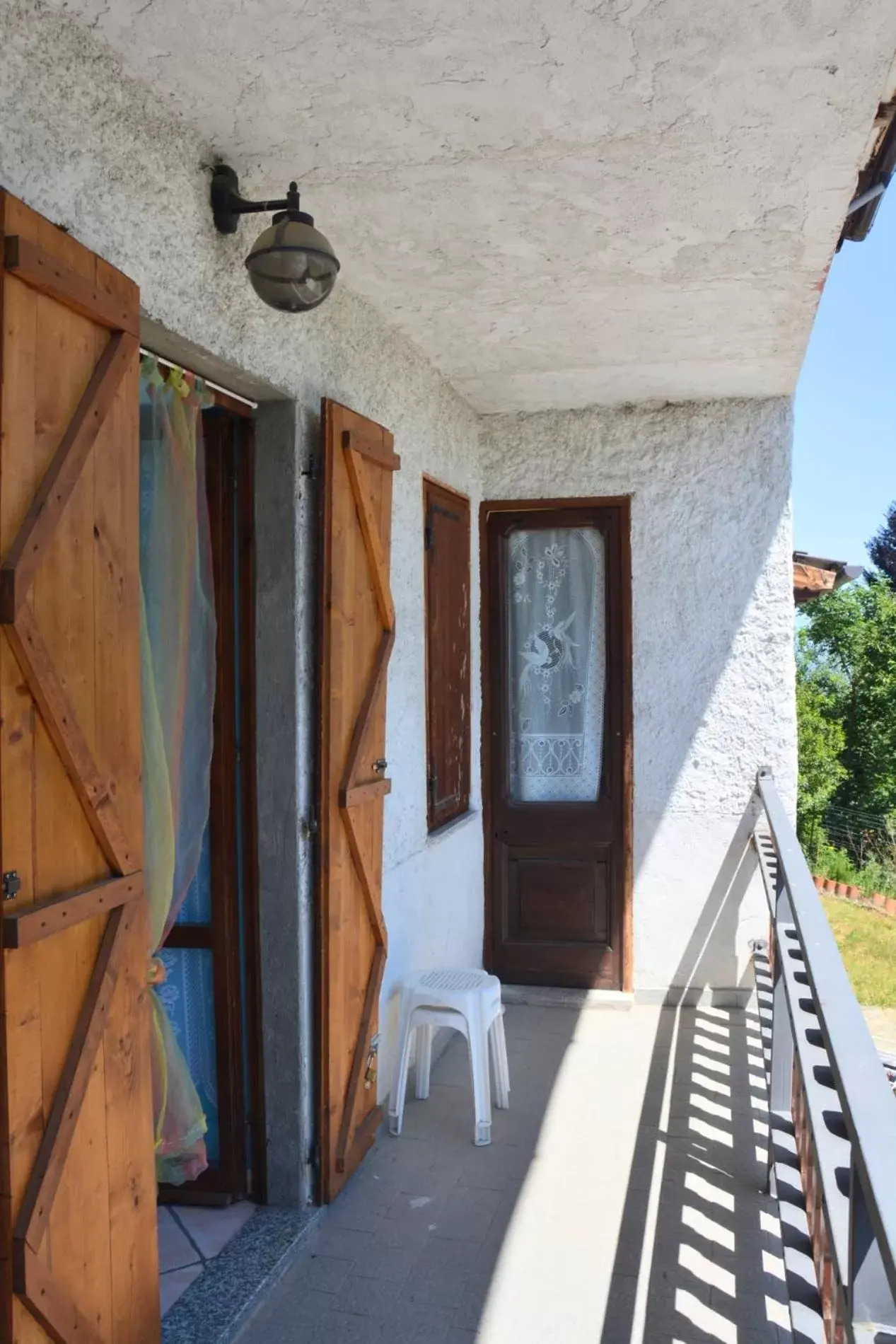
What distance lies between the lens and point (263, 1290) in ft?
9.05

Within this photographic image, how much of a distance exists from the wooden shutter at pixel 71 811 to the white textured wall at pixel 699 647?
349 cm

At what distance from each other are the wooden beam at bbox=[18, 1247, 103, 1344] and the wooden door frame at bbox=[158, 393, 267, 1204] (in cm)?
124

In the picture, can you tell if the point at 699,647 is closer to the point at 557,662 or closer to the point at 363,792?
the point at 557,662

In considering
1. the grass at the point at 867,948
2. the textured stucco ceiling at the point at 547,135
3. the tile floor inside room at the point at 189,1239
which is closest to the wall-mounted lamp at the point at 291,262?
the textured stucco ceiling at the point at 547,135

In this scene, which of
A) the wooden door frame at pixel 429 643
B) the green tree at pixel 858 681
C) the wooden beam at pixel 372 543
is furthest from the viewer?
the green tree at pixel 858 681

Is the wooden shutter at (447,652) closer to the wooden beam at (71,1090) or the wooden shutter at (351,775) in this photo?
the wooden shutter at (351,775)

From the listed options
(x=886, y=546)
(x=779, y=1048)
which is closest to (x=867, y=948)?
(x=779, y=1048)

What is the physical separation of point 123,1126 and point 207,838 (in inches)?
45.6

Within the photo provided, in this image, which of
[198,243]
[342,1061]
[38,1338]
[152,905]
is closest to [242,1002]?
[342,1061]

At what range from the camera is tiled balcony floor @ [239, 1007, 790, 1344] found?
2.69 m

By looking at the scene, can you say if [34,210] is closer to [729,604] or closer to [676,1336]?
[676,1336]

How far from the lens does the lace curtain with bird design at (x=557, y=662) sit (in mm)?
5406

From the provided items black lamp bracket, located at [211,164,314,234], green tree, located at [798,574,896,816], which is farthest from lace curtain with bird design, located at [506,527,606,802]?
green tree, located at [798,574,896,816]

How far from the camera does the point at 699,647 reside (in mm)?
5227
